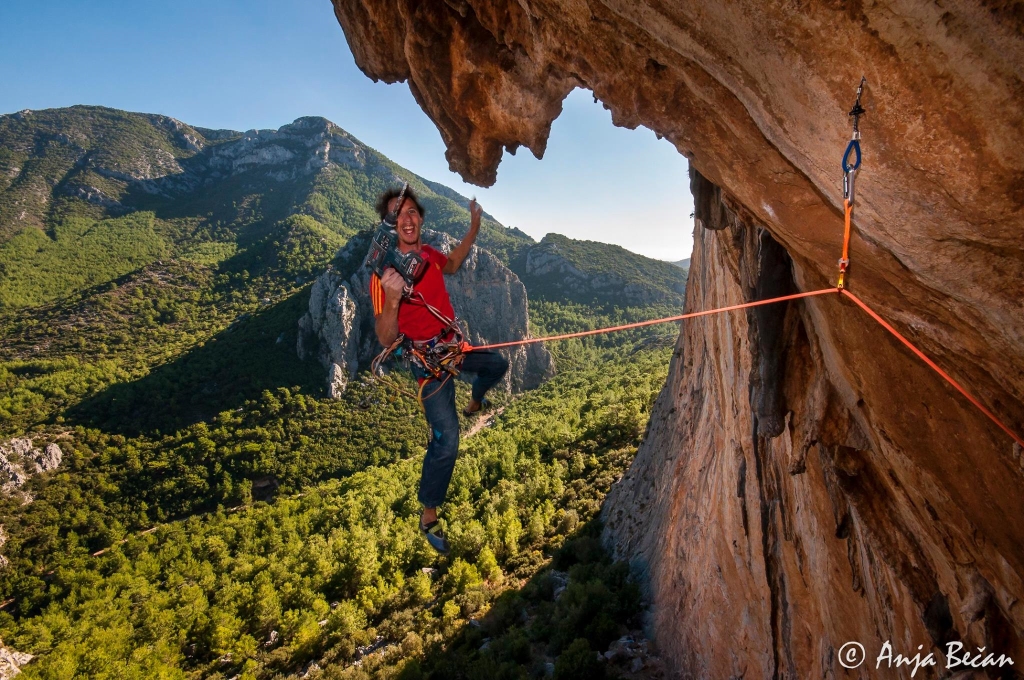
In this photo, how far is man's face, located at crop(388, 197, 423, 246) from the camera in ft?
13.7

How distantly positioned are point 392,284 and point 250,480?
149 ft

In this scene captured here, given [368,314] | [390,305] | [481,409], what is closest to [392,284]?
[390,305]

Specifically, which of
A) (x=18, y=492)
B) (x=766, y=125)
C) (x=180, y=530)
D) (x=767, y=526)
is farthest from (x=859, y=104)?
(x=18, y=492)

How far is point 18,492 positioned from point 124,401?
1033 cm

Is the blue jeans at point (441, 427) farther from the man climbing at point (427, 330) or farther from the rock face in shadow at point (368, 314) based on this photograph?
the rock face in shadow at point (368, 314)

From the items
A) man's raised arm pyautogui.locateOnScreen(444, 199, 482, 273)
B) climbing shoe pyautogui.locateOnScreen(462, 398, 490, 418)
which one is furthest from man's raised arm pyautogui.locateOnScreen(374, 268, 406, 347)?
climbing shoe pyautogui.locateOnScreen(462, 398, 490, 418)

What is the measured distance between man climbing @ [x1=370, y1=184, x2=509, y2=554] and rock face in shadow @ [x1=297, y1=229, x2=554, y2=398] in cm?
3597

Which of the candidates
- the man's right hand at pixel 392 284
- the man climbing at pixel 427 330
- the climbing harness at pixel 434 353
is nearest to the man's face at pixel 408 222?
the man climbing at pixel 427 330

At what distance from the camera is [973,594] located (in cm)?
327

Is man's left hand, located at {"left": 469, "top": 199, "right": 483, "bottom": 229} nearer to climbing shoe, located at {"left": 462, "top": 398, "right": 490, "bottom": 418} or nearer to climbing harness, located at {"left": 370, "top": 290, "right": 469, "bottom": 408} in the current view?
climbing harness, located at {"left": 370, "top": 290, "right": 469, "bottom": 408}

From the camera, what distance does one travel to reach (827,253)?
318 centimetres

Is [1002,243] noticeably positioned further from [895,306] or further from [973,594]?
[973,594]

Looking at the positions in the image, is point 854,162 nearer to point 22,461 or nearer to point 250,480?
point 250,480

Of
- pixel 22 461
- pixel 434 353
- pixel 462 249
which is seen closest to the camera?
pixel 434 353
